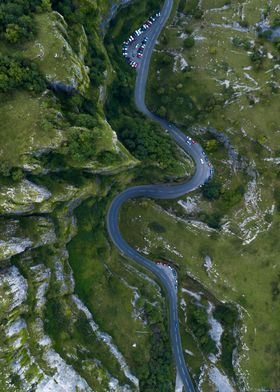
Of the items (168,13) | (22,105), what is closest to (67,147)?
(22,105)

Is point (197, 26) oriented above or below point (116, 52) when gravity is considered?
above

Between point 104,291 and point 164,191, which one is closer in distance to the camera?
point 104,291

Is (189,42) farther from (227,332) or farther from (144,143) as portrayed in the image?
(227,332)

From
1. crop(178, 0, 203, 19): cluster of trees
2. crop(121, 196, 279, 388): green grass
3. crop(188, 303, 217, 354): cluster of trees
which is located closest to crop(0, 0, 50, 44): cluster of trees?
crop(178, 0, 203, 19): cluster of trees

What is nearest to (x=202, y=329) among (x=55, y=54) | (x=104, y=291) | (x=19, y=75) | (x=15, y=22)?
(x=104, y=291)

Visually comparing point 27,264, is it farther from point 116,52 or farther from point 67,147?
point 116,52

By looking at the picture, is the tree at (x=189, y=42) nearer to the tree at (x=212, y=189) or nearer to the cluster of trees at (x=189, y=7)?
the cluster of trees at (x=189, y=7)
